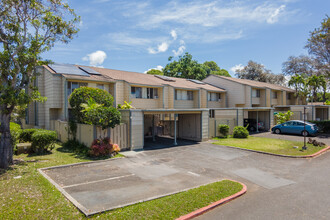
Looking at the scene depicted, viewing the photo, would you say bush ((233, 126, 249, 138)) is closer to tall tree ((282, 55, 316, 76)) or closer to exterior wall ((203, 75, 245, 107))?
exterior wall ((203, 75, 245, 107))

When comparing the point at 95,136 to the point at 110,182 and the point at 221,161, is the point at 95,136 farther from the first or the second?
the point at 221,161

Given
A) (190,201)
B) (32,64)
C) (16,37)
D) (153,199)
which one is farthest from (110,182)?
(16,37)

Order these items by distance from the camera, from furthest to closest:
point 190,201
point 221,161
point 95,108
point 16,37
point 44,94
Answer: point 44,94
point 95,108
point 221,161
point 16,37
point 190,201

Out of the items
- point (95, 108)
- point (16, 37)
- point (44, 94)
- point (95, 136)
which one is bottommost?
point (95, 136)

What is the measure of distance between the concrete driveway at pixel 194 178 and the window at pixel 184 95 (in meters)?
Answer: 13.6

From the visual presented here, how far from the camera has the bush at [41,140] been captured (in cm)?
1301

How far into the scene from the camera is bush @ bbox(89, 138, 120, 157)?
12828 mm

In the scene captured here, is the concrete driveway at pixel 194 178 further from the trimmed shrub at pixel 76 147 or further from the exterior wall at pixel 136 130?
the trimmed shrub at pixel 76 147

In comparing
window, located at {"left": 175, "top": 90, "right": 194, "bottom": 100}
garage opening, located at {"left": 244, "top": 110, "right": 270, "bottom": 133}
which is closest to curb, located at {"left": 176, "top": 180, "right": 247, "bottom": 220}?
window, located at {"left": 175, "top": 90, "right": 194, "bottom": 100}

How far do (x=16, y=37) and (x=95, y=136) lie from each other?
270 inches

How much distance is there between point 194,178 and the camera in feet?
30.6

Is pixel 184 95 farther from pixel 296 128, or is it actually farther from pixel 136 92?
pixel 296 128

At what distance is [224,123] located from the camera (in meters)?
22.1

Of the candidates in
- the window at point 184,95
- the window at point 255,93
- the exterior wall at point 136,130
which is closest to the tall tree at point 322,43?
the window at point 255,93
